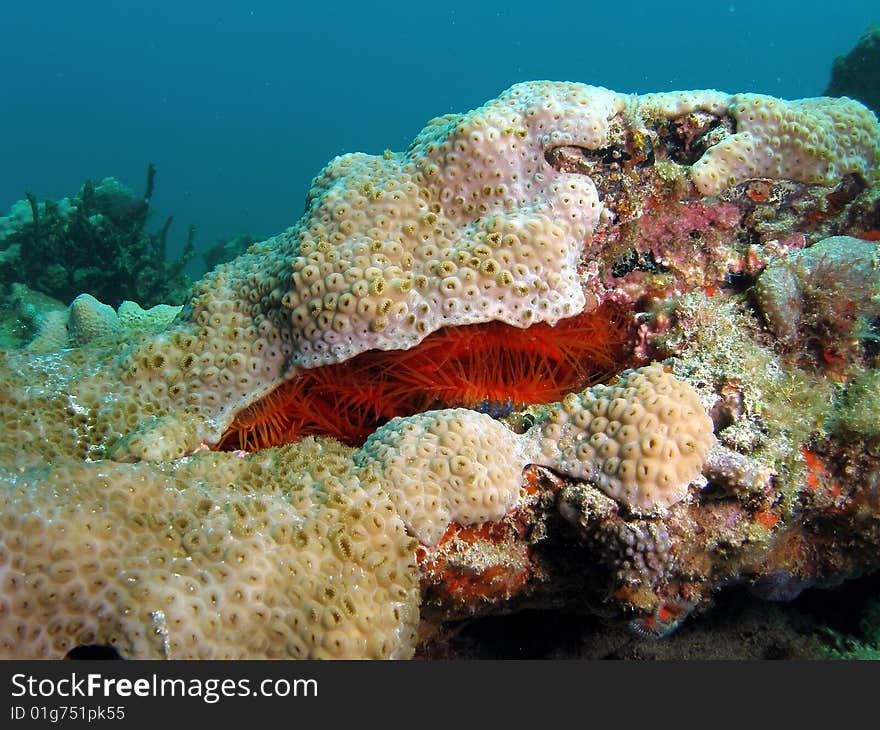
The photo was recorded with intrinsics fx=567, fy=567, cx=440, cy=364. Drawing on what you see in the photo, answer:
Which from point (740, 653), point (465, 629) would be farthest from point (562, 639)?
point (740, 653)

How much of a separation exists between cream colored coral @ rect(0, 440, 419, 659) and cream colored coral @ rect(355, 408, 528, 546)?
114mm

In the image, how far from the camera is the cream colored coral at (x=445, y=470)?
9.14 ft

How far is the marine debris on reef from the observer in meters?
2.52

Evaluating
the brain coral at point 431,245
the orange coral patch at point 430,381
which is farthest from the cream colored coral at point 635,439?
the brain coral at point 431,245

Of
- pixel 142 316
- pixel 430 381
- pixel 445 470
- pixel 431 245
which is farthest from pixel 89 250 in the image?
pixel 445 470

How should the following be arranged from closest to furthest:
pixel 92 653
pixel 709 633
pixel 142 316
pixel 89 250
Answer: pixel 92 653, pixel 709 633, pixel 142 316, pixel 89 250

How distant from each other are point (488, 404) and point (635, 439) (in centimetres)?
94

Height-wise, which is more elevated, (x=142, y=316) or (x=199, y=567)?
(x=142, y=316)

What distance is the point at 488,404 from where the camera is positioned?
11.5ft

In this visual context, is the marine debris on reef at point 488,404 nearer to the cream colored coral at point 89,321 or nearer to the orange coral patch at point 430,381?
the orange coral patch at point 430,381

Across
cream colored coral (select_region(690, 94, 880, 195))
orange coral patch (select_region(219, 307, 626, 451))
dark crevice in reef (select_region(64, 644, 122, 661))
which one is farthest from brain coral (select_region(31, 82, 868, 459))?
dark crevice in reef (select_region(64, 644, 122, 661))

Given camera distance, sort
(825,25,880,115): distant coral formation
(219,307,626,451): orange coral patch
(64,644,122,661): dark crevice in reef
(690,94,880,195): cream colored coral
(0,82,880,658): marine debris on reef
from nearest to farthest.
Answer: (64,644,122,661): dark crevice in reef < (0,82,880,658): marine debris on reef < (219,307,626,451): orange coral patch < (690,94,880,195): cream colored coral < (825,25,880,115): distant coral formation

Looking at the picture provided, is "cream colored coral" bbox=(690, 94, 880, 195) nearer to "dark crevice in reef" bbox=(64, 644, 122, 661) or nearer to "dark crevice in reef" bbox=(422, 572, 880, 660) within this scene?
"dark crevice in reef" bbox=(422, 572, 880, 660)

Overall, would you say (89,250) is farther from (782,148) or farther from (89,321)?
(782,148)
